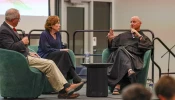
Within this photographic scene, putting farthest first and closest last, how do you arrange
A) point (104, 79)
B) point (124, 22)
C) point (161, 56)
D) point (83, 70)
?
point (124, 22)
point (161, 56)
point (83, 70)
point (104, 79)

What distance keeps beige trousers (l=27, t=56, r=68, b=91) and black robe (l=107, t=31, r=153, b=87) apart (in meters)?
0.88

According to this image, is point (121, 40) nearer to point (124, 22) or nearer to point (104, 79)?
point (104, 79)

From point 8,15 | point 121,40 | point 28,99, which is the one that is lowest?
point 28,99

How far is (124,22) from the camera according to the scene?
9.30 m

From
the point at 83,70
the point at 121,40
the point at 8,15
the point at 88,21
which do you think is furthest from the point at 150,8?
the point at 8,15

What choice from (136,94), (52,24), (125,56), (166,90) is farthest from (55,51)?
(136,94)

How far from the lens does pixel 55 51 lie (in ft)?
16.3

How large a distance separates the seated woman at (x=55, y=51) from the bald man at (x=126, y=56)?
556mm

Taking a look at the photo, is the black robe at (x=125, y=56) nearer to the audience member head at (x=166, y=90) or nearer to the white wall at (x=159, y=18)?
the audience member head at (x=166, y=90)

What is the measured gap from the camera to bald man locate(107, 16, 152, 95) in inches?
200

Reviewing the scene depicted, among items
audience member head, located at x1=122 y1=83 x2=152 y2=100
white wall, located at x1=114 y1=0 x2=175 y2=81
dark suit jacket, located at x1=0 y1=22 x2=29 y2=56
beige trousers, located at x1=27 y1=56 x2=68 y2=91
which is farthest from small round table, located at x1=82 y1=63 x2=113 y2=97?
white wall, located at x1=114 y1=0 x2=175 y2=81

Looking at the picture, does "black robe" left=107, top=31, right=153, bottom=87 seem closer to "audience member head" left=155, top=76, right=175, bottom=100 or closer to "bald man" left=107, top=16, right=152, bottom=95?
"bald man" left=107, top=16, right=152, bottom=95

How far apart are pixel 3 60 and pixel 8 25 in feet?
1.39

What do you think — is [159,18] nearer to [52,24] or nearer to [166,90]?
[52,24]
